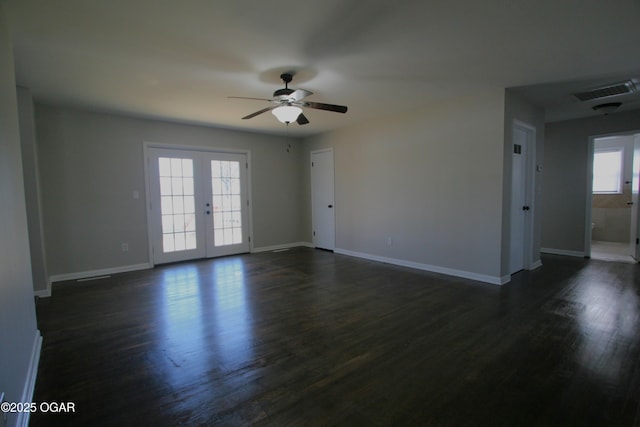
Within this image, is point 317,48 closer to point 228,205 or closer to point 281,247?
point 228,205

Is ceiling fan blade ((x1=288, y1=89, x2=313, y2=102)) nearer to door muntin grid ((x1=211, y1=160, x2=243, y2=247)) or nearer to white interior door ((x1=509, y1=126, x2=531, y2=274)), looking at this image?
white interior door ((x1=509, y1=126, x2=531, y2=274))

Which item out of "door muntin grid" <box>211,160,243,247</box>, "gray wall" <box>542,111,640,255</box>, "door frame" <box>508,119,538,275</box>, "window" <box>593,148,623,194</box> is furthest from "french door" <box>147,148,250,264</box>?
"window" <box>593,148,623,194</box>

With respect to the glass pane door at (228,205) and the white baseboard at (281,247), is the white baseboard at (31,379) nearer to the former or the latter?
the glass pane door at (228,205)

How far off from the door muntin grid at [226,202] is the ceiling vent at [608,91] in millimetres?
5671

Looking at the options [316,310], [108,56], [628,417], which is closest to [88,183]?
[108,56]

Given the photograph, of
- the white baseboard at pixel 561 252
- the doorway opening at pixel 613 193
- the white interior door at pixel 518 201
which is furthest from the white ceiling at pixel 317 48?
the doorway opening at pixel 613 193

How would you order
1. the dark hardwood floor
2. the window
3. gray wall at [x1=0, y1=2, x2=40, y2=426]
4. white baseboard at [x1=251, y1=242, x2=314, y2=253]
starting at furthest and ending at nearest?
1. the window
2. white baseboard at [x1=251, y1=242, x2=314, y2=253]
3. the dark hardwood floor
4. gray wall at [x1=0, y1=2, x2=40, y2=426]

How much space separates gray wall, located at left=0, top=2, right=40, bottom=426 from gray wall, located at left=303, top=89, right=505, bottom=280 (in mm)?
4568

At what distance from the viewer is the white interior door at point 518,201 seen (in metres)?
4.43

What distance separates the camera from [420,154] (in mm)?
4836

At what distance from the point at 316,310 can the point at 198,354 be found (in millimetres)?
1269

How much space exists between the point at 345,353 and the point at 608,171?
827 centimetres

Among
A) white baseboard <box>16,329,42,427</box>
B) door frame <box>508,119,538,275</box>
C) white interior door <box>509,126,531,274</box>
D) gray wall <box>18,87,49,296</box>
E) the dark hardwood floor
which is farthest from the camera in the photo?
door frame <box>508,119,538,275</box>

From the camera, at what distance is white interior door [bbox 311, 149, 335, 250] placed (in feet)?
21.5
